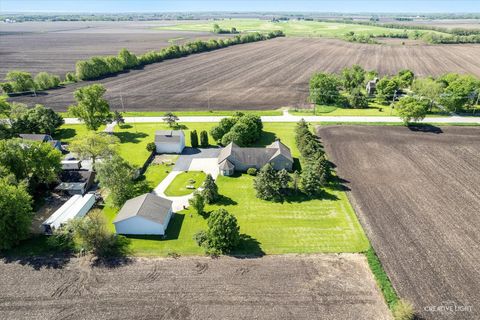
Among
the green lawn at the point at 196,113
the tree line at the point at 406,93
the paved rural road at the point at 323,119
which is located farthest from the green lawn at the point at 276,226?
the tree line at the point at 406,93

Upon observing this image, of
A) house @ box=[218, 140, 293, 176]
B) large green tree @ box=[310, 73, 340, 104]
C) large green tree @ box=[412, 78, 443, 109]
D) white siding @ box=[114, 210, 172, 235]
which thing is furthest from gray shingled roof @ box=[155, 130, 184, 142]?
large green tree @ box=[412, 78, 443, 109]

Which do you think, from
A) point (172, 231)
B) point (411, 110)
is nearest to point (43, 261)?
point (172, 231)

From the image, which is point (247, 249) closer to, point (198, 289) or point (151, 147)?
point (198, 289)

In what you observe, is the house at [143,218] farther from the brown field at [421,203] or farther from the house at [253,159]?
the brown field at [421,203]

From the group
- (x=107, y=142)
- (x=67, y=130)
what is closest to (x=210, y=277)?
(x=107, y=142)

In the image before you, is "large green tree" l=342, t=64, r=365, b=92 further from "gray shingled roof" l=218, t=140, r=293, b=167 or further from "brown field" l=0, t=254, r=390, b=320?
"brown field" l=0, t=254, r=390, b=320
